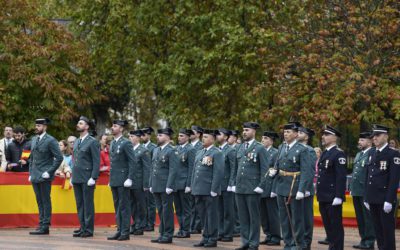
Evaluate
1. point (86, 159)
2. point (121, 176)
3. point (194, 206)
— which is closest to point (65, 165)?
point (86, 159)

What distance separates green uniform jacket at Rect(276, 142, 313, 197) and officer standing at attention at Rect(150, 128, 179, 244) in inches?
101

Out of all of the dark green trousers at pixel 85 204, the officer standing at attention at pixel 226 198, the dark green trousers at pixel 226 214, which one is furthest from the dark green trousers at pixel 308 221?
the dark green trousers at pixel 85 204

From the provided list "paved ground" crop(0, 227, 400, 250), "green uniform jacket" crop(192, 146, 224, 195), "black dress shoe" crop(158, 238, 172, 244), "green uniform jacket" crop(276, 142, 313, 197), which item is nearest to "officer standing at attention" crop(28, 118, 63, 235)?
"paved ground" crop(0, 227, 400, 250)

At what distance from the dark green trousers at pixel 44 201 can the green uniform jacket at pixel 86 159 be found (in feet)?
2.29

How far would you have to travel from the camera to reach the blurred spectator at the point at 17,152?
910 inches

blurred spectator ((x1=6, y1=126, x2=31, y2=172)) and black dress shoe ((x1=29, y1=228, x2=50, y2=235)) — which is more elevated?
blurred spectator ((x1=6, y1=126, x2=31, y2=172))

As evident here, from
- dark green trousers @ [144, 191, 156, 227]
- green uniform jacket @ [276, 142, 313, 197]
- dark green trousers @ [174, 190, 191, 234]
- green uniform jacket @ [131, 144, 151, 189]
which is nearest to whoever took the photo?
green uniform jacket @ [276, 142, 313, 197]

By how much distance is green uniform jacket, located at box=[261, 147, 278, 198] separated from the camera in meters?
18.4

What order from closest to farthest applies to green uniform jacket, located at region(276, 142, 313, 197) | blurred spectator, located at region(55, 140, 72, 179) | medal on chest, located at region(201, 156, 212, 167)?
green uniform jacket, located at region(276, 142, 313, 197)
medal on chest, located at region(201, 156, 212, 167)
blurred spectator, located at region(55, 140, 72, 179)

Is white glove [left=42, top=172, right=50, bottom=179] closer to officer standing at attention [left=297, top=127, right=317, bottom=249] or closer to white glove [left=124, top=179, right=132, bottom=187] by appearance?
white glove [left=124, top=179, right=132, bottom=187]

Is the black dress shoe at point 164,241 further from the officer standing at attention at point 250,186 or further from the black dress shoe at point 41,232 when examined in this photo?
the black dress shoe at point 41,232

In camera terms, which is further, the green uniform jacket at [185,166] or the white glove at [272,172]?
the green uniform jacket at [185,166]

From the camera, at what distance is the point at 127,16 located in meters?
33.6

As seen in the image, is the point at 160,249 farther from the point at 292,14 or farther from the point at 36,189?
the point at 292,14
